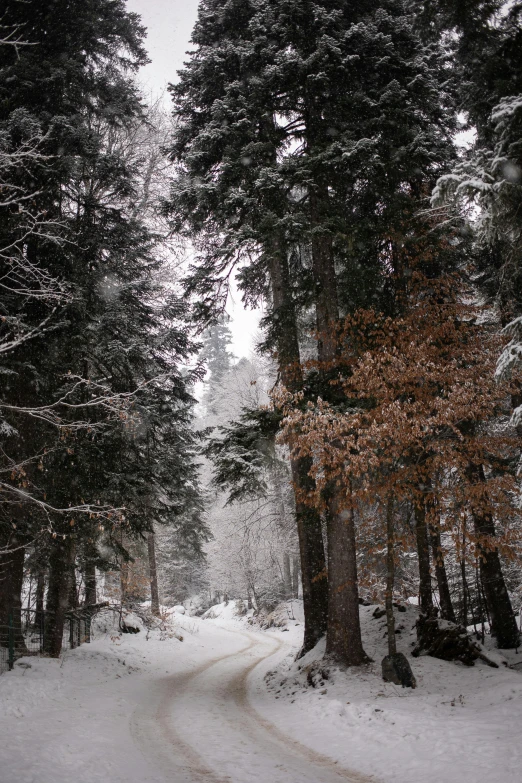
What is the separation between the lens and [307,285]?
11305 millimetres

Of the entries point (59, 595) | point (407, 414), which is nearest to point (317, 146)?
point (407, 414)

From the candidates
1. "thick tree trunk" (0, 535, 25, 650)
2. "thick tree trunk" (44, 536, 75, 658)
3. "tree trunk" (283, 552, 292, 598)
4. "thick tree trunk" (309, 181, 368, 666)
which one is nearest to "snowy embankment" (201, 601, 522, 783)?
"thick tree trunk" (309, 181, 368, 666)

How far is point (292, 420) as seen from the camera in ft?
28.4

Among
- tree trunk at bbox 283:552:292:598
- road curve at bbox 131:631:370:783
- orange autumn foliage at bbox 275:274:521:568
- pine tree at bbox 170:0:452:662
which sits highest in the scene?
pine tree at bbox 170:0:452:662

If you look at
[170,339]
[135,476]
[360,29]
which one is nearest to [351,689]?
[135,476]

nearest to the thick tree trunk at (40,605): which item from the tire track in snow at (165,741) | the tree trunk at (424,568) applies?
the tire track in snow at (165,741)

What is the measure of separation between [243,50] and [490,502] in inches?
439

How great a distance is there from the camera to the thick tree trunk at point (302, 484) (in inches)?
438

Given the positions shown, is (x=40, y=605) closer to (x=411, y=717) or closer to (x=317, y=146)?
(x=411, y=717)

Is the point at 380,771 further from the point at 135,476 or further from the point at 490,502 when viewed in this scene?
the point at 135,476

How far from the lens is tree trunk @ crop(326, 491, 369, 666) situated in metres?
9.88

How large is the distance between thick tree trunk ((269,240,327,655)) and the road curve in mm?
2513

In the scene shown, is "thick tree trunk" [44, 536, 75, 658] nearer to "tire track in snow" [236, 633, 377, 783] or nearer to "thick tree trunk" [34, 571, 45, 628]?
"thick tree trunk" [34, 571, 45, 628]

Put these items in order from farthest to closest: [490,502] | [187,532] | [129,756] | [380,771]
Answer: [187,532] < [490,502] < [129,756] < [380,771]
